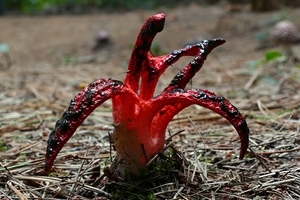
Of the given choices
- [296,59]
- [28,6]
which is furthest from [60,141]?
[28,6]

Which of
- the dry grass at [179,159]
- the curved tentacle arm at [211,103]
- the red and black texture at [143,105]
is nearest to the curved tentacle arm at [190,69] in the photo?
the red and black texture at [143,105]

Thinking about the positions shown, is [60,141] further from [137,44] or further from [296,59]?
[296,59]

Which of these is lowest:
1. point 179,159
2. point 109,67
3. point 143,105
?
point 109,67

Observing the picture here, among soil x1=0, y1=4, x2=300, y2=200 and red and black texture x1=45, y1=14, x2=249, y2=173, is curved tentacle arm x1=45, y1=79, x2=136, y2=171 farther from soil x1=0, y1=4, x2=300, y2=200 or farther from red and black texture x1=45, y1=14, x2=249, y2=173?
soil x1=0, y1=4, x2=300, y2=200

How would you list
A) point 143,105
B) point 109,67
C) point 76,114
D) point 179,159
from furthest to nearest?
point 109,67 → point 179,159 → point 143,105 → point 76,114

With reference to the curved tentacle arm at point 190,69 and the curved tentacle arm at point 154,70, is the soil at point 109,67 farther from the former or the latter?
the curved tentacle arm at point 190,69

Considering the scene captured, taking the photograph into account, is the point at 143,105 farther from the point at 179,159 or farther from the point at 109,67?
the point at 109,67

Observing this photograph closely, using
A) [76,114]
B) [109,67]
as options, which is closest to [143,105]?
Result: [76,114]
